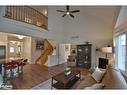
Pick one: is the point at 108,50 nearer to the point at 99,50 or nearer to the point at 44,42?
the point at 99,50

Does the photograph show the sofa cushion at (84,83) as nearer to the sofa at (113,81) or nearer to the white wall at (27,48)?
the sofa at (113,81)

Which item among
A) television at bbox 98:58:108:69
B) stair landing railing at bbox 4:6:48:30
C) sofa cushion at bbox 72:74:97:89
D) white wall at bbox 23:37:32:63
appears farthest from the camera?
television at bbox 98:58:108:69

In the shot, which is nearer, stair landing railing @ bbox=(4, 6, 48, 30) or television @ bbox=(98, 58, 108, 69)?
stair landing railing @ bbox=(4, 6, 48, 30)

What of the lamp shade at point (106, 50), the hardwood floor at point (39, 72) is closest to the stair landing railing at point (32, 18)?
the hardwood floor at point (39, 72)

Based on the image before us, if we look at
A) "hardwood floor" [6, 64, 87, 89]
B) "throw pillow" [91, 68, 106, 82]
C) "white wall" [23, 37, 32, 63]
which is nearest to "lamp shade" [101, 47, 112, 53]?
"throw pillow" [91, 68, 106, 82]

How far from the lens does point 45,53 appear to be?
415cm

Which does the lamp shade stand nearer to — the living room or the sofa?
the living room

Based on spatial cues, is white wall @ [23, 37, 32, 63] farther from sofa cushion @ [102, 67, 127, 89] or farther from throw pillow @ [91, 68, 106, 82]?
sofa cushion @ [102, 67, 127, 89]

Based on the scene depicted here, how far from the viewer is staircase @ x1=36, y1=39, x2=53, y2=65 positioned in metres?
3.72

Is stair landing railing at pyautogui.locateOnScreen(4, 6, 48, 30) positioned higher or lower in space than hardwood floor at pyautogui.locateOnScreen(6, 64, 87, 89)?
higher

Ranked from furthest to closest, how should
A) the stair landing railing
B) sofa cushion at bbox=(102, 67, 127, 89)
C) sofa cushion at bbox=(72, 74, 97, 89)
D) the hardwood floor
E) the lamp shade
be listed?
1. the lamp shade
2. the hardwood floor
3. the stair landing railing
4. sofa cushion at bbox=(72, 74, 97, 89)
5. sofa cushion at bbox=(102, 67, 127, 89)

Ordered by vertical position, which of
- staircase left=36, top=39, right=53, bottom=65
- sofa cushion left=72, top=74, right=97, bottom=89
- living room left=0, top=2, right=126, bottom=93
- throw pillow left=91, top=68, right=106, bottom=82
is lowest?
sofa cushion left=72, top=74, right=97, bottom=89

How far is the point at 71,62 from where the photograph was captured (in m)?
3.77
